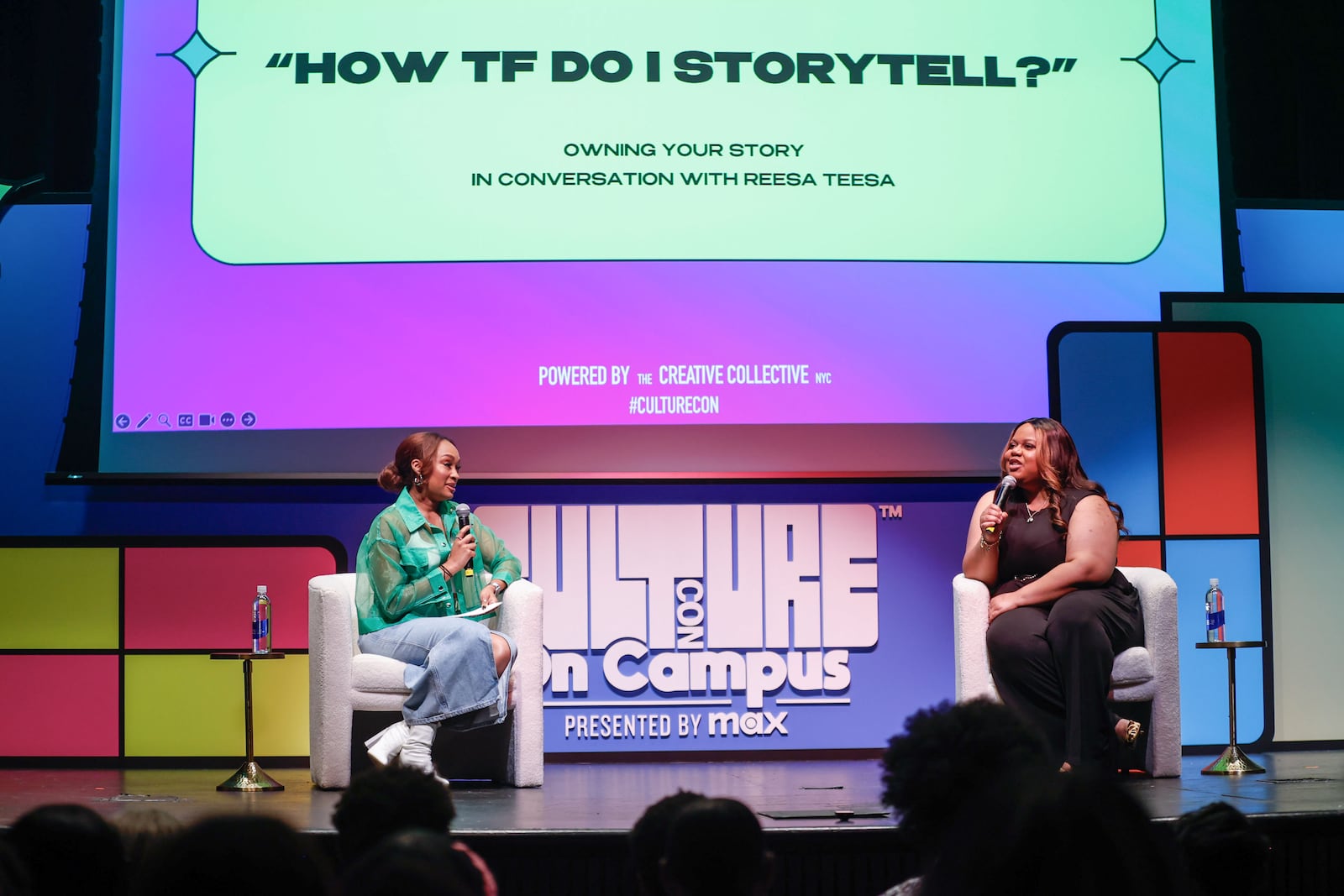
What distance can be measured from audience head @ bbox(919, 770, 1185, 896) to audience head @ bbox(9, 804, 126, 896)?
0.84m

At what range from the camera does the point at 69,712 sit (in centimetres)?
432

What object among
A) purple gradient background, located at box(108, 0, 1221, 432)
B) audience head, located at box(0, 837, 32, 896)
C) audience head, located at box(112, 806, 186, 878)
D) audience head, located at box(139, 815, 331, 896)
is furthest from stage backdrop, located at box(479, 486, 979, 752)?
audience head, located at box(139, 815, 331, 896)

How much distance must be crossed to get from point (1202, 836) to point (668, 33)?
3.35 m

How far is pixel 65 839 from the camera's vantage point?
1.22 metres

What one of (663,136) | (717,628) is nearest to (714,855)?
(717,628)

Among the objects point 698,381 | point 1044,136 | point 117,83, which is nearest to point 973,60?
point 1044,136

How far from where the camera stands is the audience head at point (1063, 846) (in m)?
0.66

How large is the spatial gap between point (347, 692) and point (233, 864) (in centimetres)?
288

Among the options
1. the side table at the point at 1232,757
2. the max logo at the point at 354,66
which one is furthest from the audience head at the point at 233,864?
the max logo at the point at 354,66

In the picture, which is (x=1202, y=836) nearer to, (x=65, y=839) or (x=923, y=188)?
(x=65, y=839)

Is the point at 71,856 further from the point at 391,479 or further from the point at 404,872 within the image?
the point at 391,479

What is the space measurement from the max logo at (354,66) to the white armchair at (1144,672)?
7.72ft

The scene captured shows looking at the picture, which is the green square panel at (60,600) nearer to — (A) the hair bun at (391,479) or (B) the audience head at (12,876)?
(A) the hair bun at (391,479)

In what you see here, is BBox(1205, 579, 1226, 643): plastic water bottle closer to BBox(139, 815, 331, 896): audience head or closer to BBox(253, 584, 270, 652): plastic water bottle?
BBox(253, 584, 270, 652): plastic water bottle
